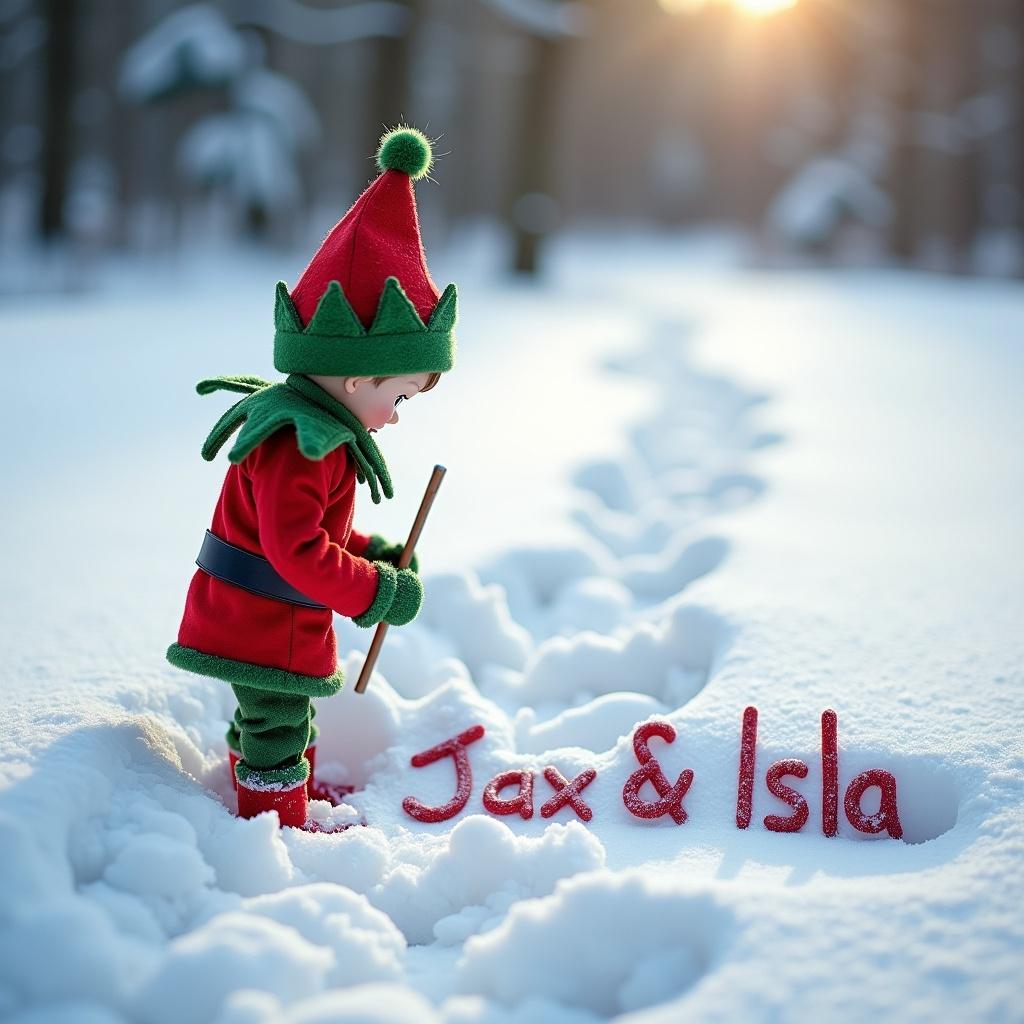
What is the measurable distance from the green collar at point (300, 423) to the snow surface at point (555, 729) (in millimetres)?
591

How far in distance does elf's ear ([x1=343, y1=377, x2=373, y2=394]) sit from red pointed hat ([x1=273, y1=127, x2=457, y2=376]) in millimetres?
57

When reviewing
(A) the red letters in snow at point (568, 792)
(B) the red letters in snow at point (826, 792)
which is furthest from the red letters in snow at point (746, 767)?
(A) the red letters in snow at point (568, 792)

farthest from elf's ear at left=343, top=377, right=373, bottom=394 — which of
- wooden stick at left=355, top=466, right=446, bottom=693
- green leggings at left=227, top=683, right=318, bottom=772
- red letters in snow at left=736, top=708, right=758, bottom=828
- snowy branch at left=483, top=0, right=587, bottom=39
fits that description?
snowy branch at left=483, top=0, right=587, bottom=39

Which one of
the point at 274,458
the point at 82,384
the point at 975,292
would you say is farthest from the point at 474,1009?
the point at 975,292

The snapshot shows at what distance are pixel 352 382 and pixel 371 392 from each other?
0.04 metres

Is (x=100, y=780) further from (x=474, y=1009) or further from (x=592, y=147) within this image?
(x=592, y=147)

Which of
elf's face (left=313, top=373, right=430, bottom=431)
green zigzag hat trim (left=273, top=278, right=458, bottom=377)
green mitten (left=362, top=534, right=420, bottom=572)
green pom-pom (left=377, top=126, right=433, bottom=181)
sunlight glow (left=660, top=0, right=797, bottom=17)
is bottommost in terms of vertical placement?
green mitten (left=362, top=534, right=420, bottom=572)

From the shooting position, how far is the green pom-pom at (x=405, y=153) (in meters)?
1.91

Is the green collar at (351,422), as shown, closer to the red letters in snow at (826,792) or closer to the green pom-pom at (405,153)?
the green pom-pom at (405,153)

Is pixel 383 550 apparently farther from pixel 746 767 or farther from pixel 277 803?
pixel 746 767

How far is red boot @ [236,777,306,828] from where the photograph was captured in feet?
6.35

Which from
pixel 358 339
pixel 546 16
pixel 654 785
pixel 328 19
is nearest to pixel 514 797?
pixel 654 785

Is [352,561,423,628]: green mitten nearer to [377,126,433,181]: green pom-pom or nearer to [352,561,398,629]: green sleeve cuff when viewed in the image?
[352,561,398,629]: green sleeve cuff

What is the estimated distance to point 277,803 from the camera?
1.94 m
